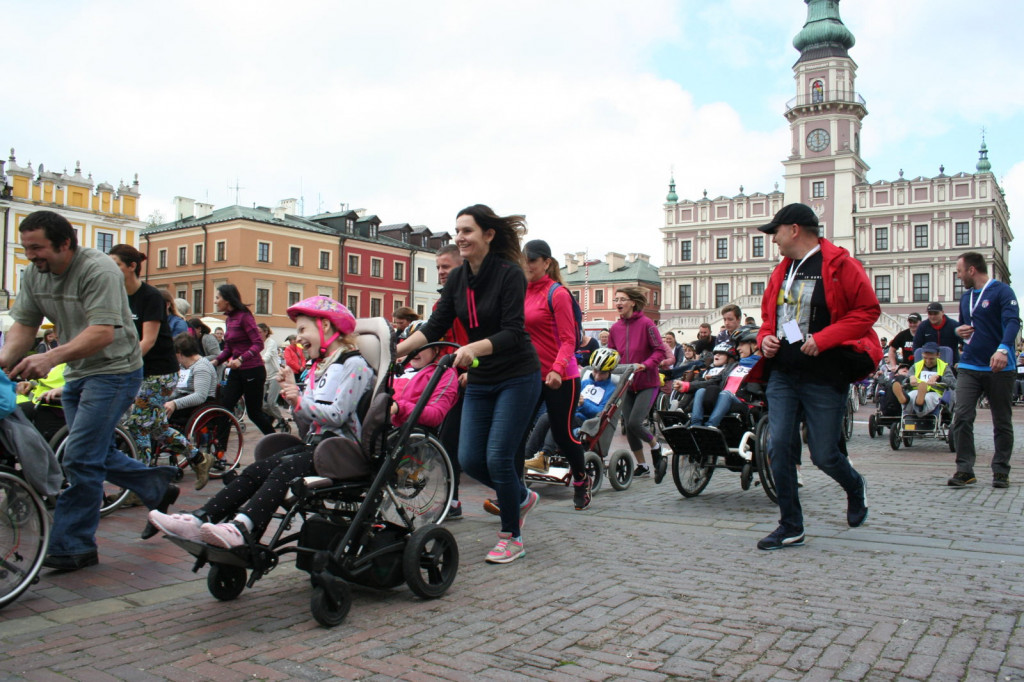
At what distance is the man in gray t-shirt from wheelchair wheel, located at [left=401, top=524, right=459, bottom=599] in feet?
6.60

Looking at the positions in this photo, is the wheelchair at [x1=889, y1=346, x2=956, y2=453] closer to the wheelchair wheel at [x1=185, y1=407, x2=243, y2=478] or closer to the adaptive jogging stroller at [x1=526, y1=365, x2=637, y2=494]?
the adaptive jogging stroller at [x1=526, y1=365, x2=637, y2=494]

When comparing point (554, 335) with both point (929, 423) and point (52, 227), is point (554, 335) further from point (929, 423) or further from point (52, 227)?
point (929, 423)

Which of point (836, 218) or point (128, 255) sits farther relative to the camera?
point (836, 218)

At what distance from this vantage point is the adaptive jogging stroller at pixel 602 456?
747 centimetres

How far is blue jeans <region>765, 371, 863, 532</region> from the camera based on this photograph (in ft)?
17.4

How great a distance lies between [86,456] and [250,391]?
4.13 metres

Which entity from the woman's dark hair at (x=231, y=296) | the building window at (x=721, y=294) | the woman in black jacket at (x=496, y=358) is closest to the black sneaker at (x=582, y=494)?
the woman in black jacket at (x=496, y=358)

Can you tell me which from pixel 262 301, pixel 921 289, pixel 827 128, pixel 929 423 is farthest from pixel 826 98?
pixel 929 423

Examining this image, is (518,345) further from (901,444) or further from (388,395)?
(901,444)

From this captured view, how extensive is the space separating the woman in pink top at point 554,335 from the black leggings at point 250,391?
3.74 meters

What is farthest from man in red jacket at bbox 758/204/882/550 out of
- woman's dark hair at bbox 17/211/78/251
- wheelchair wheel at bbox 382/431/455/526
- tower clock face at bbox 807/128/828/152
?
tower clock face at bbox 807/128/828/152

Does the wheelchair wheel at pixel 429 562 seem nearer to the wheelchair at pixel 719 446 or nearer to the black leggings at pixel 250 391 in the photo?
the wheelchair at pixel 719 446

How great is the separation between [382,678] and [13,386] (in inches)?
102

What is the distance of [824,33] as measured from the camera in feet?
255
